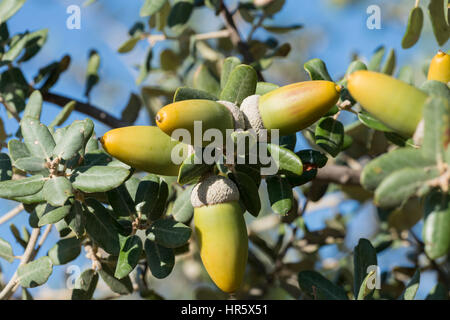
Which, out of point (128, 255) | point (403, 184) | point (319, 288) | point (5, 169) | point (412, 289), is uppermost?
point (403, 184)

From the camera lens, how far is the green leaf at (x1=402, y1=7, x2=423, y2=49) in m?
1.45

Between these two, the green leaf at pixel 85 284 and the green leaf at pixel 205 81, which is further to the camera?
the green leaf at pixel 205 81

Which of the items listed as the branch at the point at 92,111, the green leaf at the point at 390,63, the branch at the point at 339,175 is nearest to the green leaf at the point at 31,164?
the branch at the point at 92,111

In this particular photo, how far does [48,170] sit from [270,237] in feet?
9.28

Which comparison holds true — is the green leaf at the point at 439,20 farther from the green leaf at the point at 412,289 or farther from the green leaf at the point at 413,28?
the green leaf at the point at 412,289

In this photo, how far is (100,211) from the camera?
48.1 inches

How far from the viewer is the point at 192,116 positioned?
969 millimetres

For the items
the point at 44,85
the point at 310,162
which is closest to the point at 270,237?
the point at 44,85

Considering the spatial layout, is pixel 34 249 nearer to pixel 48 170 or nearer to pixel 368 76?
pixel 48 170

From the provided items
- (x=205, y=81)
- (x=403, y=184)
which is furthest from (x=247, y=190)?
(x=205, y=81)

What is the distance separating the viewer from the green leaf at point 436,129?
842 millimetres

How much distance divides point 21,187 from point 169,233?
33cm

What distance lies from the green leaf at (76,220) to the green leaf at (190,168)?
0.87 feet

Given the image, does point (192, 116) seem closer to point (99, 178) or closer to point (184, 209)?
point (99, 178)
